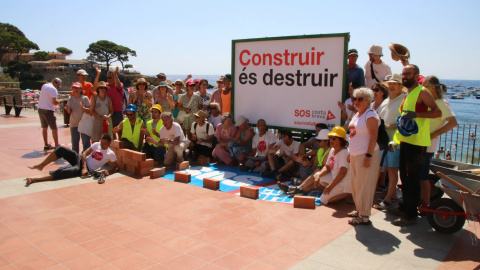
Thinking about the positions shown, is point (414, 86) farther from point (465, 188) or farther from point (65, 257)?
point (65, 257)

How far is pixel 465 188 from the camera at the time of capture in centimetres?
410

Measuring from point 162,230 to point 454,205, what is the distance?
3.60 metres

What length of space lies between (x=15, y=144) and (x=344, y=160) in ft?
32.2

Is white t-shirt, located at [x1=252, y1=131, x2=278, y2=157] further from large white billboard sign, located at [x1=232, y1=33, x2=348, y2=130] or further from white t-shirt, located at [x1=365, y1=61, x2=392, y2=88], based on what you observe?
white t-shirt, located at [x1=365, y1=61, x2=392, y2=88]

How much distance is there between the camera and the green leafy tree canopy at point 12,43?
84938 mm

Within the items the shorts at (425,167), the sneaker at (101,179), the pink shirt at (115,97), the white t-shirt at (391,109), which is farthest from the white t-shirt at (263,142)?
the pink shirt at (115,97)

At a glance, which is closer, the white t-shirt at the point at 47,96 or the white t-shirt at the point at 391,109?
the white t-shirt at the point at 391,109

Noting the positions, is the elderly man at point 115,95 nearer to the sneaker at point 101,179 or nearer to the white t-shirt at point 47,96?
the white t-shirt at point 47,96

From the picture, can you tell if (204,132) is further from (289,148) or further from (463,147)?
(463,147)

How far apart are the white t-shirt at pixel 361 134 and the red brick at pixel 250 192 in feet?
6.30

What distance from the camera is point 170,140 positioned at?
8.52 m

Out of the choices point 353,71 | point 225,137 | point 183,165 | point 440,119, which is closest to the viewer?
point 440,119

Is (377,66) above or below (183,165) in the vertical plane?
above

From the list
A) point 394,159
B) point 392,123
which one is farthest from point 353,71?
point 394,159
